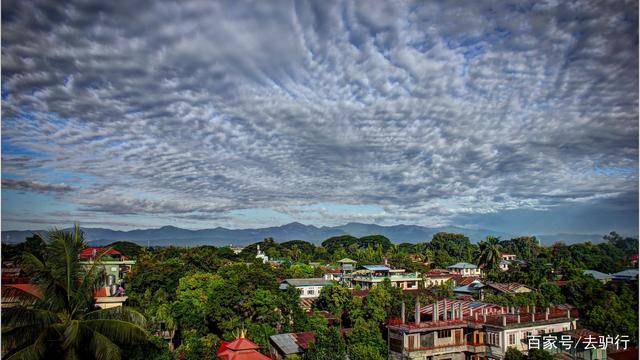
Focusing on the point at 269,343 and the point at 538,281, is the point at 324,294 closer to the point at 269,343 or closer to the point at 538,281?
the point at 269,343

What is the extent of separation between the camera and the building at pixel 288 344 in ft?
67.7

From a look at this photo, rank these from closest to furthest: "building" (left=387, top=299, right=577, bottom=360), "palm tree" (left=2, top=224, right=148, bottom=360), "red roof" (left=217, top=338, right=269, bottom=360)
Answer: "palm tree" (left=2, top=224, right=148, bottom=360) < "red roof" (left=217, top=338, right=269, bottom=360) < "building" (left=387, top=299, right=577, bottom=360)

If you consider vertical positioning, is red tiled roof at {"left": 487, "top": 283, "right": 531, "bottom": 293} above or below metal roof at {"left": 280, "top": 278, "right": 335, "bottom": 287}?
above

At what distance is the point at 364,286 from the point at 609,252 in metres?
42.1

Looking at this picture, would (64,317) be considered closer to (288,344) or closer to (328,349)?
(328,349)

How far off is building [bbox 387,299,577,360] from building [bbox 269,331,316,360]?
4139 millimetres

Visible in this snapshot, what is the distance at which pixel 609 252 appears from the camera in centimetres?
6688

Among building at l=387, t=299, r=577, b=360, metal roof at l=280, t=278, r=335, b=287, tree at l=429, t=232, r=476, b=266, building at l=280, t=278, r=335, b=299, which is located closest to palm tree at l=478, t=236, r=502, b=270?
metal roof at l=280, t=278, r=335, b=287

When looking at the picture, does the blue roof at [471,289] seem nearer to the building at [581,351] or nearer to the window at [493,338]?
the window at [493,338]

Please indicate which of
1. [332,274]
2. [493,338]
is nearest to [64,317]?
[493,338]

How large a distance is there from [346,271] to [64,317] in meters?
47.6

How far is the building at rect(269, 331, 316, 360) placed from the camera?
2062cm

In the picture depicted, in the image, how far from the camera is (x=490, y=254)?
48875 mm

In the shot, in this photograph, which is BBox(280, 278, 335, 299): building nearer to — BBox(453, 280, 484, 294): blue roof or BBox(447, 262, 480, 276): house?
BBox(453, 280, 484, 294): blue roof
